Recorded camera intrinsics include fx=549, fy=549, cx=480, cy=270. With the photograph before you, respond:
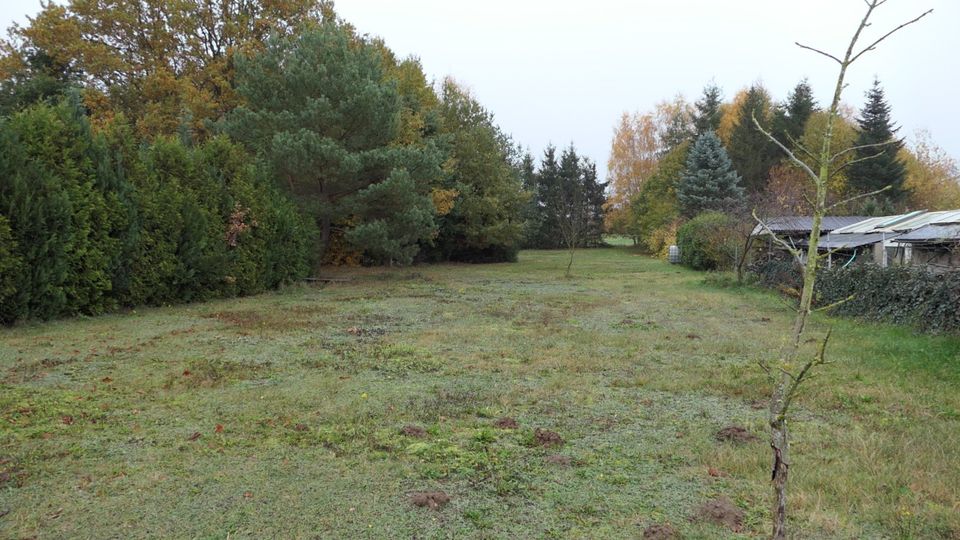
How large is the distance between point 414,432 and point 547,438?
898 millimetres

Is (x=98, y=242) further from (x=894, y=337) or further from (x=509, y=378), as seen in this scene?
(x=894, y=337)

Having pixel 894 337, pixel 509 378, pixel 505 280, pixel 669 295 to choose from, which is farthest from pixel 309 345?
pixel 505 280

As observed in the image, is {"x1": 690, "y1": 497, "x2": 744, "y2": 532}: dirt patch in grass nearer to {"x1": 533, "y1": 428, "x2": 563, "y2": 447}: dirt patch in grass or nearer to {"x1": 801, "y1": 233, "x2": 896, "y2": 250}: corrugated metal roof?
{"x1": 533, "y1": 428, "x2": 563, "y2": 447}: dirt patch in grass

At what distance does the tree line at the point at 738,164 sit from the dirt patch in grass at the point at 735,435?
19.2 meters

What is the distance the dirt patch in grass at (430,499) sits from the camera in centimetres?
273

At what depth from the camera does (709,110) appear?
39344 mm

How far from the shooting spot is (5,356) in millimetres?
5863

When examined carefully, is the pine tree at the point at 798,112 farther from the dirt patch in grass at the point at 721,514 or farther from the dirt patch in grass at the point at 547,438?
the dirt patch in grass at the point at 721,514

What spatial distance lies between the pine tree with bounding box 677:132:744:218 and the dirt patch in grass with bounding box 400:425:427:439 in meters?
30.0

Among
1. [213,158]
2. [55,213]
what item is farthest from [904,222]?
[55,213]

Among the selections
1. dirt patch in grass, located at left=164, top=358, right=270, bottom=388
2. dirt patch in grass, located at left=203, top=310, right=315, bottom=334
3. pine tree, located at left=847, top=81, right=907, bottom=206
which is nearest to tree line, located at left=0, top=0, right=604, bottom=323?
dirt patch in grass, located at left=203, top=310, right=315, bottom=334

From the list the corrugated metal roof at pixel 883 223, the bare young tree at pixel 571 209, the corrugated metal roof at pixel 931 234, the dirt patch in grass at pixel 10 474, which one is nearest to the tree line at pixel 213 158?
the dirt patch in grass at pixel 10 474

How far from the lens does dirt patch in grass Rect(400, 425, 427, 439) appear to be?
12.1ft

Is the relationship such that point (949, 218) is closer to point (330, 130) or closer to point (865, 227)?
point (865, 227)
